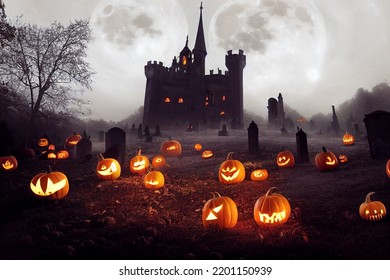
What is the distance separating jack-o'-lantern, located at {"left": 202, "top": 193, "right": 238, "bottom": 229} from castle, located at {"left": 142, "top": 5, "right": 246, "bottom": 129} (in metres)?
36.6

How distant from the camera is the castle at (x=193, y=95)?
42.4 metres

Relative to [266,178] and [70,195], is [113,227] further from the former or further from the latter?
[266,178]

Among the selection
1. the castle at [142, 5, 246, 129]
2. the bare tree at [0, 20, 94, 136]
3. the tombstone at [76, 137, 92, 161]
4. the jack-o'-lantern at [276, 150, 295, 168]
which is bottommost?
the jack-o'-lantern at [276, 150, 295, 168]

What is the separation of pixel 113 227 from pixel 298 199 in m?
3.98

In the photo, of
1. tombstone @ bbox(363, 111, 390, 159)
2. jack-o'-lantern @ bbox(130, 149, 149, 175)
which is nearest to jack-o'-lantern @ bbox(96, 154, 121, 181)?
jack-o'-lantern @ bbox(130, 149, 149, 175)

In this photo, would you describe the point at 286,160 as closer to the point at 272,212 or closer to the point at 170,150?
the point at 272,212

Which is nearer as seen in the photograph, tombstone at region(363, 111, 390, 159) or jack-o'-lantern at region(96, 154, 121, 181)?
jack-o'-lantern at region(96, 154, 121, 181)

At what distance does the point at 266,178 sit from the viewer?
8078 millimetres

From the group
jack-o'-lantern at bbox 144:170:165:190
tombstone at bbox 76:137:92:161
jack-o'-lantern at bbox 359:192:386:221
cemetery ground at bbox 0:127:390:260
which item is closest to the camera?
cemetery ground at bbox 0:127:390:260

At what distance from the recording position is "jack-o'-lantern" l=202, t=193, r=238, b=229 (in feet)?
15.1

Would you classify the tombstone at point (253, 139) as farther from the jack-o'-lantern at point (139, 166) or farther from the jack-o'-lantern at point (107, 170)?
the jack-o'-lantern at point (107, 170)

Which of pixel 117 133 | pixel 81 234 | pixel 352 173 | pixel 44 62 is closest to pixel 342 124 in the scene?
pixel 352 173

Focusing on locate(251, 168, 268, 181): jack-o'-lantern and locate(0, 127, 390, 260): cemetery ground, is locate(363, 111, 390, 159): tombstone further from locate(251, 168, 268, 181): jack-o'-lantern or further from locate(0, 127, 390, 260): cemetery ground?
locate(251, 168, 268, 181): jack-o'-lantern

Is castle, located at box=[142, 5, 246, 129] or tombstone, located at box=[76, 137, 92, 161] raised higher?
castle, located at box=[142, 5, 246, 129]
